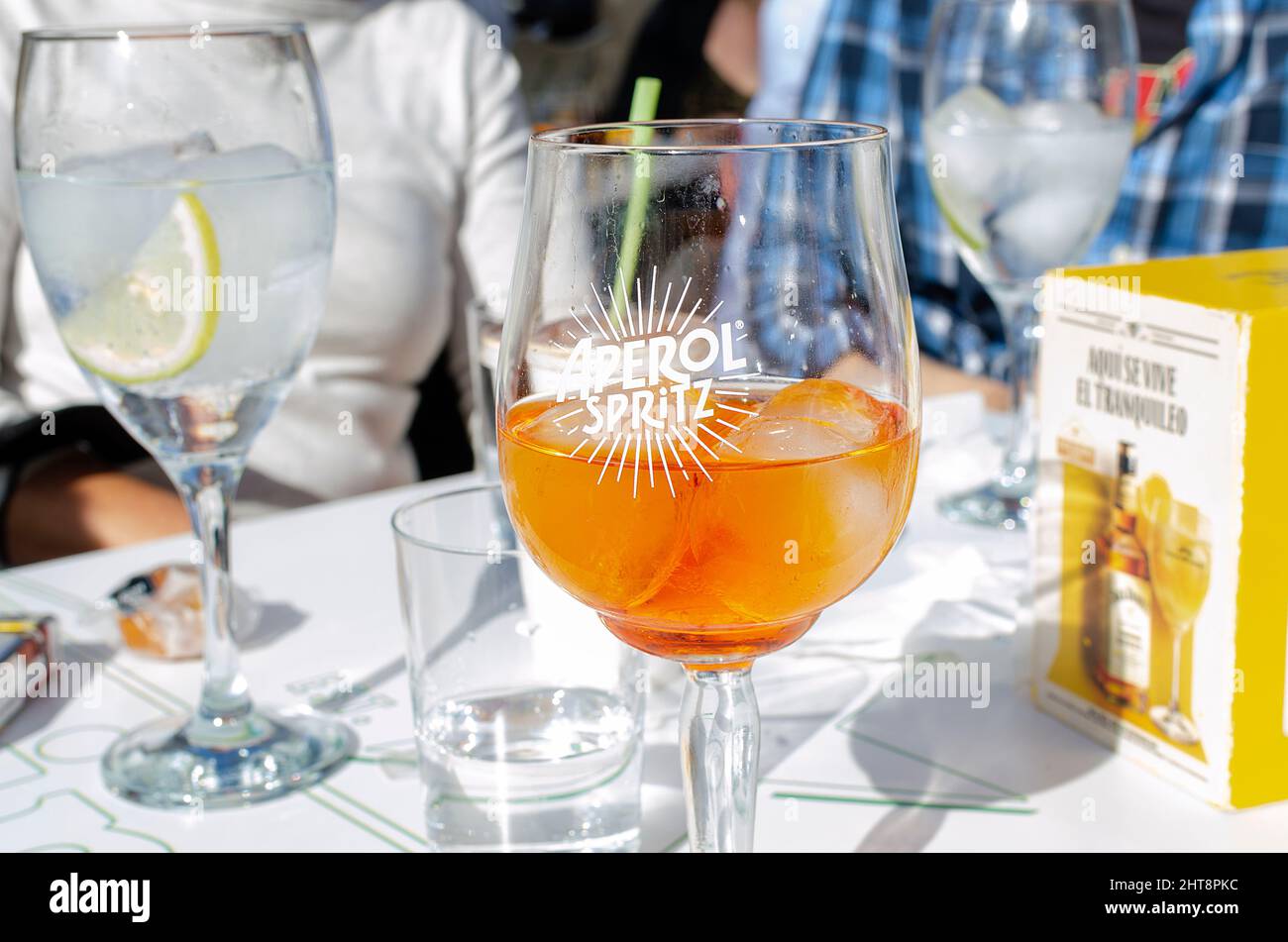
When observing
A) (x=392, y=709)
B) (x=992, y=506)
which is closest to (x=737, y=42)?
(x=992, y=506)

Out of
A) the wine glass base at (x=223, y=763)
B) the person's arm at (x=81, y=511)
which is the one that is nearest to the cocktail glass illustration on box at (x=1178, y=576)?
the wine glass base at (x=223, y=763)

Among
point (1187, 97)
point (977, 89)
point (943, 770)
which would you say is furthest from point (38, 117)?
point (1187, 97)

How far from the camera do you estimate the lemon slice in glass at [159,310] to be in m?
0.63

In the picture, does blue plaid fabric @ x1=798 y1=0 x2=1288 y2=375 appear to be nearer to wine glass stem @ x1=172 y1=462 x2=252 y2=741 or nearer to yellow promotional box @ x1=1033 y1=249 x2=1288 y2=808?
yellow promotional box @ x1=1033 y1=249 x2=1288 y2=808

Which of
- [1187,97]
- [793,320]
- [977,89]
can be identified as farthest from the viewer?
[1187,97]

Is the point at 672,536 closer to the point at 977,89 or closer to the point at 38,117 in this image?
the point at 38,117

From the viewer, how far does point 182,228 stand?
2.07ft

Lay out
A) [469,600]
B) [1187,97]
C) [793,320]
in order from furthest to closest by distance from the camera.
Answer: [1187,97], [469,600], [793,320]

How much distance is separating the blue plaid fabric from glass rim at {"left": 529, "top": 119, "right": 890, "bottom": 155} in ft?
3.51

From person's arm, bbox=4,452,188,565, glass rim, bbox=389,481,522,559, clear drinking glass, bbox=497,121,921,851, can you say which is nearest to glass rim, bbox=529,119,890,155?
clear drinking glass, bbox=497,121,921,851

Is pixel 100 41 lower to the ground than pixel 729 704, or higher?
higher

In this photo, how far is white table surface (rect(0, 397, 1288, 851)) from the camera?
0.60 m

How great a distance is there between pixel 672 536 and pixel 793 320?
8 centimetres
